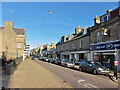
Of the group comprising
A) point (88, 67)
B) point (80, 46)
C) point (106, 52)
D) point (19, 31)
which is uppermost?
point (19, 31)

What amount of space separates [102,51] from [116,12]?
6.51 meters

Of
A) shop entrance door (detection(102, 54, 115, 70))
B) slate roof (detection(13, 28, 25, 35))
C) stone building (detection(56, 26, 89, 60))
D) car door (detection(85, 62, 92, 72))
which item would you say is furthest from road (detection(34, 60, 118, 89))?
slate roof (detection(13, 28, 25, 35))

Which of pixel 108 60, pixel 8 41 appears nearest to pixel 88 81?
pixel 108 60

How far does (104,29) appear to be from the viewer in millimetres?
17656

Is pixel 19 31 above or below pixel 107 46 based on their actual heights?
above

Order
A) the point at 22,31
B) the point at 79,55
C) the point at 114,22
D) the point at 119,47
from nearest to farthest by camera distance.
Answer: the point at 119,47 < the point at 114,22 < the point at 79,55 < the point at 22,31

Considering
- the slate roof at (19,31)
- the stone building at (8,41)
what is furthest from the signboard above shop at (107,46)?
the slate roof at (19,31)

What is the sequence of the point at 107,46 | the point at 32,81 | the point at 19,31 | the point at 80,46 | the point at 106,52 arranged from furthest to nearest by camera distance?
1. the point at 19,31
2. the point at 80,46
3. the point at 106,52
4. the point at 107,46
5. the point at 32,81

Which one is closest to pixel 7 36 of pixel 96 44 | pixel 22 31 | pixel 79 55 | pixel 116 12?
pixel 22 31

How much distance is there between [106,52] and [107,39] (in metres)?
2.11

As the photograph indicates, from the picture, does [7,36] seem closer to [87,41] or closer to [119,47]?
[87,41]

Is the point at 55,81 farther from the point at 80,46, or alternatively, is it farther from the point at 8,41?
the point at 8,41

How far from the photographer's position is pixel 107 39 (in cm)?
1778

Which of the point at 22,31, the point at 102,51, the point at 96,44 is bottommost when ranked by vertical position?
the point at 102,51
